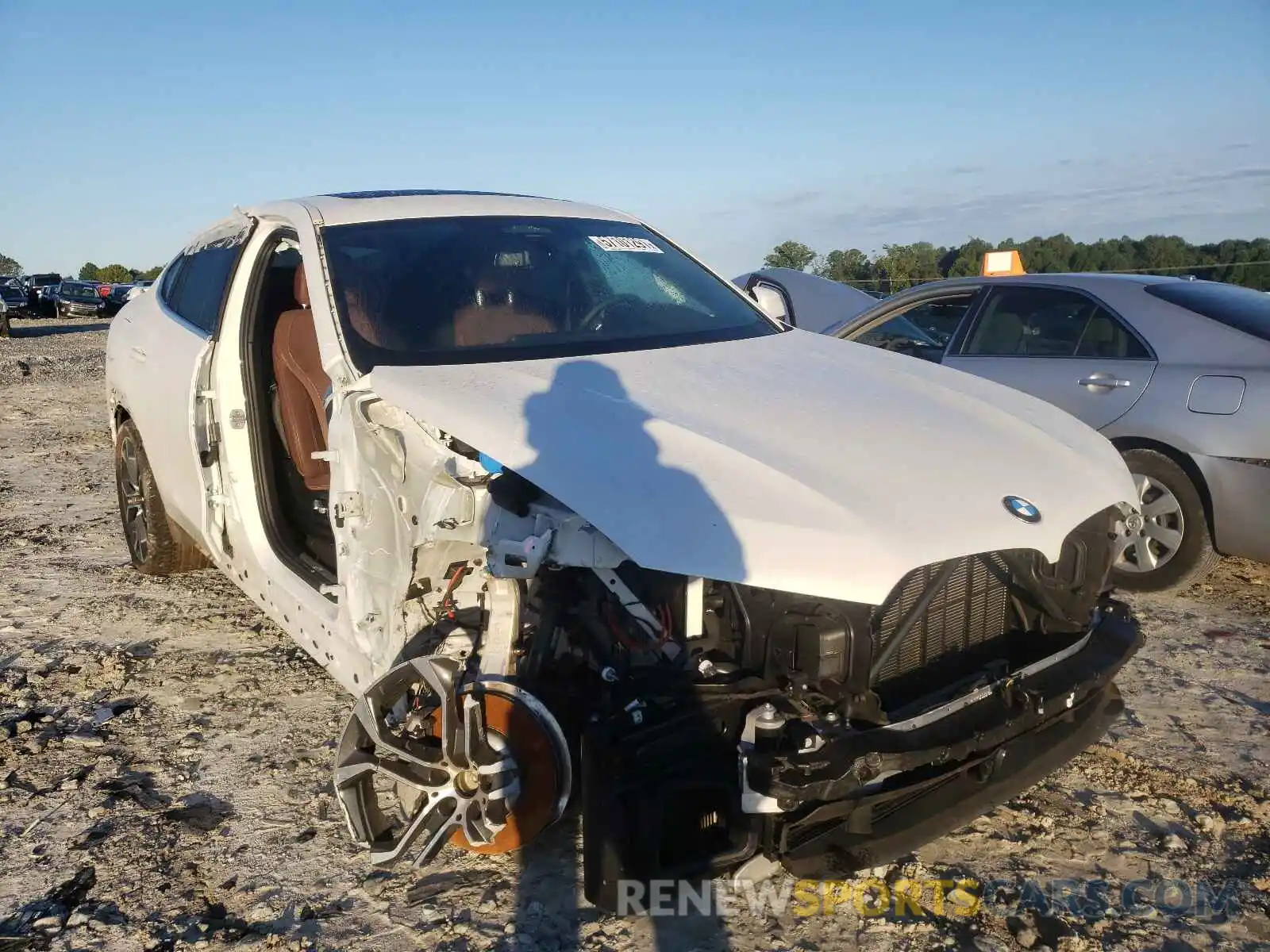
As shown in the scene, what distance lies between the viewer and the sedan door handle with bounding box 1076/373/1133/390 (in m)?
4.79

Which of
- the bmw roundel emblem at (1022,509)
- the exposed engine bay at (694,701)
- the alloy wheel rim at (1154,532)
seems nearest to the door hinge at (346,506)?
the exposed engine bay at (694,701)

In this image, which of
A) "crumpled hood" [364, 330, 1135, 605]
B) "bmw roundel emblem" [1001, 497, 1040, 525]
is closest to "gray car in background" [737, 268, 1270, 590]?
"crumpled hood" [364, 330, 1135, 605]

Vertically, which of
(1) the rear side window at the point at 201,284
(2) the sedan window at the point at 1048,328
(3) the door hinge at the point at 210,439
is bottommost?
(3) the door hinge at the point at 210,439

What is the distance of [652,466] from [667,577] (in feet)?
1.04

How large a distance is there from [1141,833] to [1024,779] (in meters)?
0.58

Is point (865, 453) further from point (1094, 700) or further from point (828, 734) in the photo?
point (1094, 700)

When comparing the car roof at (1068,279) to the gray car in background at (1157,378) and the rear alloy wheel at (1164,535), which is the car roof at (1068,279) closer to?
the gray car in background at (1157,378)

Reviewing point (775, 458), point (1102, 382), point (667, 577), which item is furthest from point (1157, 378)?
point (667, 577)

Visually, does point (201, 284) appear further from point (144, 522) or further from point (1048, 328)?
point (1048, 328)

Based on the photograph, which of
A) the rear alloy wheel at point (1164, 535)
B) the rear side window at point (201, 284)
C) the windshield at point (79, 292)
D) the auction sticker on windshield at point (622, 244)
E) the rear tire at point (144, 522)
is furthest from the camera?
the windshield at point (79, 292)

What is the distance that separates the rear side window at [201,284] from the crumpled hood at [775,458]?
1.59 metres

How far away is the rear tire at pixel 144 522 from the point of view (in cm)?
Answer: 475

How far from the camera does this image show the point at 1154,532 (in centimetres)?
468

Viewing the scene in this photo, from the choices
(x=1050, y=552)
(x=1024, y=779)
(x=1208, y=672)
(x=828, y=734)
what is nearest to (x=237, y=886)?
(x=828, y=734)
